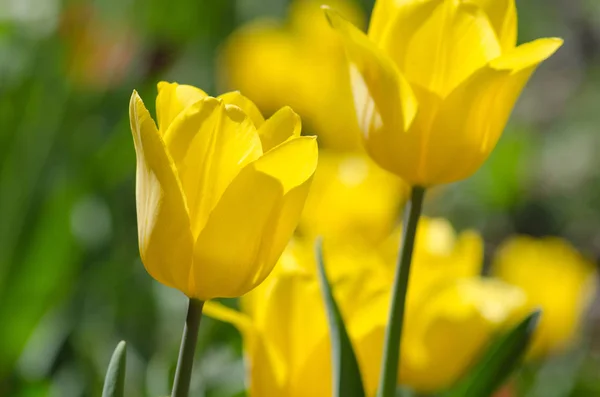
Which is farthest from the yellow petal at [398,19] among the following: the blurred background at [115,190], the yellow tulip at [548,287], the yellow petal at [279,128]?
the yellow tulip at [548,287]

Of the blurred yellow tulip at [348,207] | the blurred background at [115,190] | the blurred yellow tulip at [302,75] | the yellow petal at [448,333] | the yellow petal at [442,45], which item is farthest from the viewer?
the blurred yellow tulip at [302,75]

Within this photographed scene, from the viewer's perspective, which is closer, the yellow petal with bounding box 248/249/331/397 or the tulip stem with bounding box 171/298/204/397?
the tulip stem with bounding box 171/298/204/397

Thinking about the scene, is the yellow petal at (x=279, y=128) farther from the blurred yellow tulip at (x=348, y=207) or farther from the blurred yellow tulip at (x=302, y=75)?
the blurred yellow tulip at (x=302, y=75)

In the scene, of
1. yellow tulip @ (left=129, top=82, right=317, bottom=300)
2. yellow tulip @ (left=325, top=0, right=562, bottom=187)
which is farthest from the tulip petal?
yellow tulip @ (left=129, top=82, right=317, bottom=300)

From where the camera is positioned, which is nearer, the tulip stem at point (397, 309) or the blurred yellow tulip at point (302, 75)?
the tulip stem at point (397, 309)

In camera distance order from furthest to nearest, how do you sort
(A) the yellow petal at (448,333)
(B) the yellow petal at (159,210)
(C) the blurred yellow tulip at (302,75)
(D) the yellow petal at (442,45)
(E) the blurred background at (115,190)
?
(C) the blurred yellow tulip at (302,75) → (E) the blurred background at (115,190) → (A) the yellow petal at (448,333) → (D) the yellow petal at (442,45) → (B) the yellow petal at (159,210)

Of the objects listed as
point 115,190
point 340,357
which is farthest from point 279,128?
point 115,190

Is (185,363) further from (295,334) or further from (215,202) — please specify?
(295,334)

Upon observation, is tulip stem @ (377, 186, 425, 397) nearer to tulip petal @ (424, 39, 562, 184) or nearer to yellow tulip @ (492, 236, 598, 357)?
tulip petal @ (424, 39, 562, 184)
